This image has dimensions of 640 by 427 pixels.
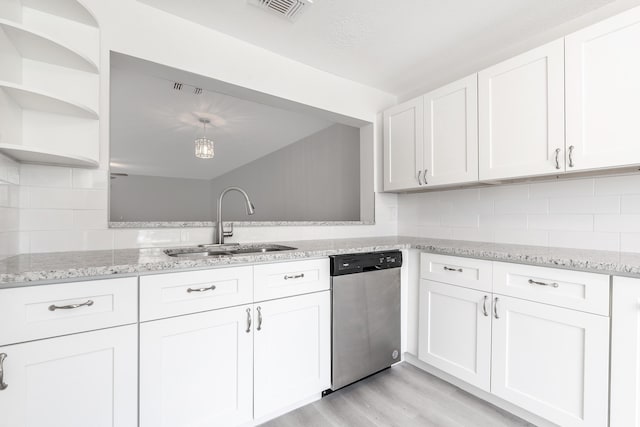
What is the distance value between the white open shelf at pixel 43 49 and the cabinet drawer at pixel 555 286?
7.74 feet

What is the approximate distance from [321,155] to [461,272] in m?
2.58

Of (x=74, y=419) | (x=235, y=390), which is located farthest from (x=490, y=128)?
(x=74, y=419)

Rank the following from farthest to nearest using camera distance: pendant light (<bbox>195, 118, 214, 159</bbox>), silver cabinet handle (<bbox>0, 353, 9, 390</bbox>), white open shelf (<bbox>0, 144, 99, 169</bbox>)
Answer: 1. pendant light (<bbox>195, 118, 214, 159</bbox>)
2. white open shelf (<bbox>0, 144, 99, 169</bbox>)
3. silver cabinet handle (<bbox>0, 353, 9, 390</bbox>)

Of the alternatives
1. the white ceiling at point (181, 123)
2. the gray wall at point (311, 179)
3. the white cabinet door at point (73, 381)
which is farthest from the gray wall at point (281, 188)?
the white cabinet door at point (73, 381)

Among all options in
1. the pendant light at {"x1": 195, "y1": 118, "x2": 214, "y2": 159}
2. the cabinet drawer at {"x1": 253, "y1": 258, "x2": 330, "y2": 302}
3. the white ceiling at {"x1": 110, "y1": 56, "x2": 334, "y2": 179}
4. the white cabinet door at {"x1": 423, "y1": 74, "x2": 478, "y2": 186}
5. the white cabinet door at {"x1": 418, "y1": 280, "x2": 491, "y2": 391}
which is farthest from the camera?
the pendant light at {"x1": 195, "y1": 118, "x2": 214, "y2": 159}

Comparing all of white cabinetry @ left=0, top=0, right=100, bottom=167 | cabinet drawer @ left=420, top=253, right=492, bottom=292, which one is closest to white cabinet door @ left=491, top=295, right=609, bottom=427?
cabinet drawer @ left=420, top=253, right=492, bottom=292

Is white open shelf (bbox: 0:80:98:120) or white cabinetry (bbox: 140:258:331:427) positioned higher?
white open shelf (bbox: 0:80:98:120)

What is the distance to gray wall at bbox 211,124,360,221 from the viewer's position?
11.2ft

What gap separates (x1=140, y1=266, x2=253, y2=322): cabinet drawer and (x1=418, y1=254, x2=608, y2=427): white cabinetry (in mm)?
1259

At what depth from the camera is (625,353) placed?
3.87 ft

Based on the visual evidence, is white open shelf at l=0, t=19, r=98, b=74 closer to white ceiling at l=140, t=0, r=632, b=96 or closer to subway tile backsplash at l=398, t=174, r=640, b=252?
white ceiling at l=140, t=0, r=632, b=96

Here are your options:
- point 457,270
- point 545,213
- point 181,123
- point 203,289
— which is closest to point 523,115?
point 545,213

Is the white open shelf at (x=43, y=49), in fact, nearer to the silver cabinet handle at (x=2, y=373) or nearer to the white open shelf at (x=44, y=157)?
the white open shelf at (x=44, y=157)

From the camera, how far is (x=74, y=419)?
1.02 m
